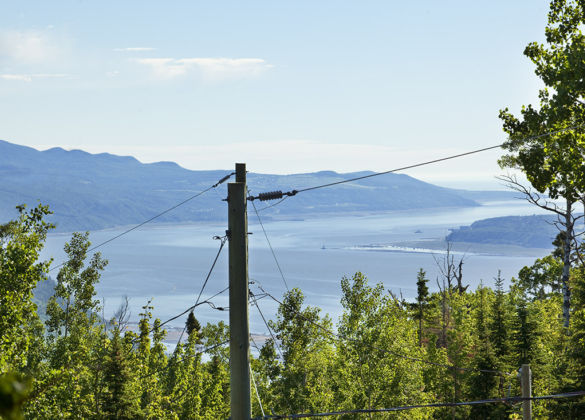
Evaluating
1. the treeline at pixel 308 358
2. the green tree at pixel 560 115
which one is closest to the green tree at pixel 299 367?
the treeline at pixel 308 358

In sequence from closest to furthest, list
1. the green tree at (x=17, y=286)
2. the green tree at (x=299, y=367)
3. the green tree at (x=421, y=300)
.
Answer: the green tree at (x=17, y=286) → the green tree at (x=299, y=367) → the green tree at (x=421, y=300)

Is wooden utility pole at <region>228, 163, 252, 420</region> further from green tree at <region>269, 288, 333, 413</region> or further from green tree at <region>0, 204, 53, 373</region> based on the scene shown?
green tree at <region>269, 288, 333, 413</region>

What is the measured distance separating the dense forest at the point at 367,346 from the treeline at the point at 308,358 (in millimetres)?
58

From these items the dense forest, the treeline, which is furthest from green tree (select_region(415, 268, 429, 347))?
the treeline

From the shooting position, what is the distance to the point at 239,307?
7.87 meters

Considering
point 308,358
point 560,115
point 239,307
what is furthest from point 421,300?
point 239,307

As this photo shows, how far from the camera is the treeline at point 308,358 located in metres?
13.1

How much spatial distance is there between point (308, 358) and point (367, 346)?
10293 mm

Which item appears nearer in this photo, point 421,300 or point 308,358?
point 308,358

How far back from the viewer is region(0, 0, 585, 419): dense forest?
12.7 meters

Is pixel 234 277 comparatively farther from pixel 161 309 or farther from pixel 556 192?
pixel 161 309

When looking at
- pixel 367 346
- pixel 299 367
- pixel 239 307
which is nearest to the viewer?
pixel 239 307

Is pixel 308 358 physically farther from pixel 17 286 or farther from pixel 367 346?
pixel 17 286

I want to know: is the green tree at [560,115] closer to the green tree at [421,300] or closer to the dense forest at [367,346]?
the dense forest at [367,346]
